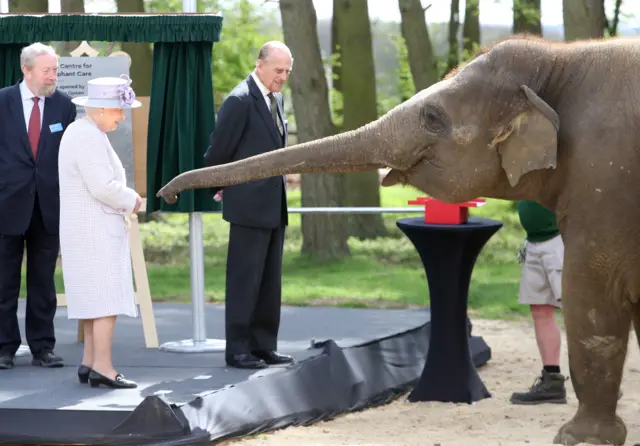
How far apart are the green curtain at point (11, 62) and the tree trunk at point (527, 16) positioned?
12386mm

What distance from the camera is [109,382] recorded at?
7.99m

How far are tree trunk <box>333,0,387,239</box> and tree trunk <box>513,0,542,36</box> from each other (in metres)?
2.68

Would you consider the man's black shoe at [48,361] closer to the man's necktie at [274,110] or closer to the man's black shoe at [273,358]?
the man's black shoe at [273,358]

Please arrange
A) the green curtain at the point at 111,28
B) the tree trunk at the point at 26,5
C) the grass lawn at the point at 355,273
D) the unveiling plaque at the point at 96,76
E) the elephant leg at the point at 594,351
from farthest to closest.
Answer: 1. the tree trunk at the point at 26,5
2. the grass lawn at the point at 355,273
3. the unveiling plaque at the point at 96,76
4. the green curtain at the point at 111,28
5. the elephant leg at the point at 594,351

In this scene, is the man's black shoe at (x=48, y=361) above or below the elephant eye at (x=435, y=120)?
below

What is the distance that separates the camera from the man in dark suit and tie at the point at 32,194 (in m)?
8.69

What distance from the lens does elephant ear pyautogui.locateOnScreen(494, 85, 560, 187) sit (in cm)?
658

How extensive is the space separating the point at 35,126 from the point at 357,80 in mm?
11209

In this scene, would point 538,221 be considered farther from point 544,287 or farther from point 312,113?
point 312,113

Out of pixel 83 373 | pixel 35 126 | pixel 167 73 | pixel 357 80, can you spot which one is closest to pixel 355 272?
pixel 357 80

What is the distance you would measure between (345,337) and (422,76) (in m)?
11.7

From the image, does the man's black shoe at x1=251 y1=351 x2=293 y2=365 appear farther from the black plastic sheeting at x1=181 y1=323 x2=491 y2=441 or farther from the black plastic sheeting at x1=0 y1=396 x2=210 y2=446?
the black plastic sheeting at x1=0 y1=396 x2=210 y2=446

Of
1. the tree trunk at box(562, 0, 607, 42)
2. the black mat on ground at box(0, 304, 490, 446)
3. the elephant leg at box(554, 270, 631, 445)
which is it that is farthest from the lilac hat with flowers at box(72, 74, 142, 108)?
the tree trunk at box(562, 0, 607, 42)

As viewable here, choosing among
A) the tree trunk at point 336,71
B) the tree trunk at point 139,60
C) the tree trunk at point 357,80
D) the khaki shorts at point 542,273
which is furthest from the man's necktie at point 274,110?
the tree trunk at point 139,60
